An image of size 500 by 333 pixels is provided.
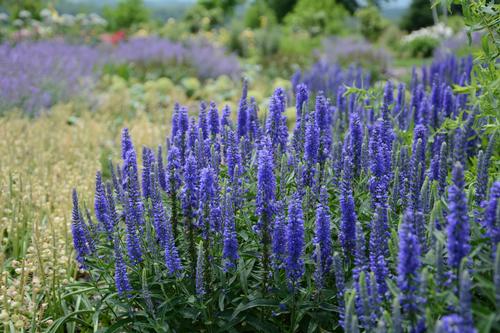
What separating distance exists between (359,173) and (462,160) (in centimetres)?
72

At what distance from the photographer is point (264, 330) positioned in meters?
2.90

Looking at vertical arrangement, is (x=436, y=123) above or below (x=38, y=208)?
above

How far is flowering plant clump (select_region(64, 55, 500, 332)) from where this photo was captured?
86.4 inches

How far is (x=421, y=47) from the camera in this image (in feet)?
78.1

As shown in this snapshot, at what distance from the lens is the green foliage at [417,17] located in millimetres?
37438

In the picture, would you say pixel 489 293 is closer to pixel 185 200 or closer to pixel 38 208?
pixel 185 200

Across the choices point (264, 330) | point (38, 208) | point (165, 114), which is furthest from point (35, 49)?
→ point (264, 330)

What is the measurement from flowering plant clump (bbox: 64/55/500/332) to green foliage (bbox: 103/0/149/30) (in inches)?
1244

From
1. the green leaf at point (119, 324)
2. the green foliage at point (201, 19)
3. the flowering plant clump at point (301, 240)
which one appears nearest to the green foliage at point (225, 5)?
the green foliage at point (201, 19)

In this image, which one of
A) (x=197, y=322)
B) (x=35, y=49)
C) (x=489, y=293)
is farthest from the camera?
(x=35, y=49)

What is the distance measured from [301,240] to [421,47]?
76.0ft

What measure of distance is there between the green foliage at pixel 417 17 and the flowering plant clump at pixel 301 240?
121 feet

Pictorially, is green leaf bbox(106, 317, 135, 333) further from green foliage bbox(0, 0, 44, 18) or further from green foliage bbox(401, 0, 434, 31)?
green foliage bbox(401, 0, 434, 31)

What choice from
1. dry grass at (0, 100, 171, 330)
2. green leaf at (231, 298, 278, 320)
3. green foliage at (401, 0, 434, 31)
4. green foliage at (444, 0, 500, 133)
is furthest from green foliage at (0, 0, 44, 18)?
green leaf at (231, 298, 278, 320)
